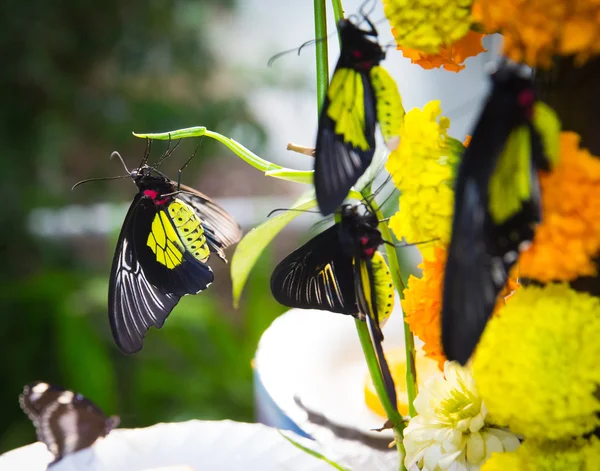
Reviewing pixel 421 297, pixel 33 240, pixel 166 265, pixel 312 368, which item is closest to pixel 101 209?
pixel 33 240

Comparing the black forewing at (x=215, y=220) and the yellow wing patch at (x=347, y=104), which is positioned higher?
the yellow wing patch at (x=347, y=104)

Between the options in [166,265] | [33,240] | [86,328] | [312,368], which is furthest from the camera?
[33,240]

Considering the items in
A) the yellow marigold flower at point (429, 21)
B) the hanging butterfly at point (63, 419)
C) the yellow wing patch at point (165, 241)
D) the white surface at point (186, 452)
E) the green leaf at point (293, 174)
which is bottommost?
the white surface at point (186, 452)

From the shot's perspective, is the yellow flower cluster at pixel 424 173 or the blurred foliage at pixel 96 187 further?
the blurred foliage at pixel 96 187

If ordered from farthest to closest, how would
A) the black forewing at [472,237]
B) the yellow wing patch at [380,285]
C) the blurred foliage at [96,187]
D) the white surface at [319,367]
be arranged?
the blurred foliage at [96,187], the white surface at [319,367], the yellow wing patch at [380,285], the black forewing at [472,237]

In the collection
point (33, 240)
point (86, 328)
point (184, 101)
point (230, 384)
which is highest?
point (184, 101)

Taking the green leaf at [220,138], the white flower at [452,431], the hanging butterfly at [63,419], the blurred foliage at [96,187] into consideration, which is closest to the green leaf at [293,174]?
the green leaf at [220,138]

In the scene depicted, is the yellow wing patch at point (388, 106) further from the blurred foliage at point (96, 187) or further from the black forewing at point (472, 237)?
the blurred foliage at point (96, 187)

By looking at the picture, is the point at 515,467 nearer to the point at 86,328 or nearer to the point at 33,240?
the point at 86,328
